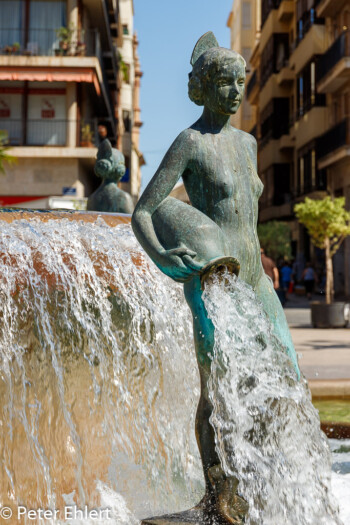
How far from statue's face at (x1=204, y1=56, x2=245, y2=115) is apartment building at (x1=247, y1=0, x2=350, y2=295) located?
2726 centimetres

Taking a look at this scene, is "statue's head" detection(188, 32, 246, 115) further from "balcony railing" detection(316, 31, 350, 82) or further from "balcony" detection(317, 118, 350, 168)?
"balcony railing" detection(316, 31, 350, 82)

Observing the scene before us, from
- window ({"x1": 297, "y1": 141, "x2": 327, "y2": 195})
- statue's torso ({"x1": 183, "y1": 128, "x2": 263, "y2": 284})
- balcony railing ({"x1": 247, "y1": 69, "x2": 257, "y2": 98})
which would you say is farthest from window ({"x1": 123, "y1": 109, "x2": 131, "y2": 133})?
statue's torso ({"x1": 183, "y1": 128, "x2": 263, "y2": 284})

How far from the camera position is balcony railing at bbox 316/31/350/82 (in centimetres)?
2942

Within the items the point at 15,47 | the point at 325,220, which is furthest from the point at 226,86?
the point at 15,47

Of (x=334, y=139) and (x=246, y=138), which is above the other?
(x=334, y=139)

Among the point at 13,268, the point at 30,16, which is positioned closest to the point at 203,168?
the point at 13,268

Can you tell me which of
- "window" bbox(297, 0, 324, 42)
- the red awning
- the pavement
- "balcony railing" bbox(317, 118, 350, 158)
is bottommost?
the pavement

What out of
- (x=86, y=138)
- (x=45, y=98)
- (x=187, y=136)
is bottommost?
(x=187, y=136)

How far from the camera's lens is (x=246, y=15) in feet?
262

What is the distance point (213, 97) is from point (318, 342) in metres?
9.94

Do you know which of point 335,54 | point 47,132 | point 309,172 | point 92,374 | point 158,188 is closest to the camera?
point 158,188

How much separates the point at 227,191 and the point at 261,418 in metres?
0.80

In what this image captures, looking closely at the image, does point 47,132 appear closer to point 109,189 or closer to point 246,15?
point 109,189

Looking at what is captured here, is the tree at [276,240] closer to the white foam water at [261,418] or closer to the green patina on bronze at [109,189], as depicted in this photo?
the green patina on bronze at [109,189]
